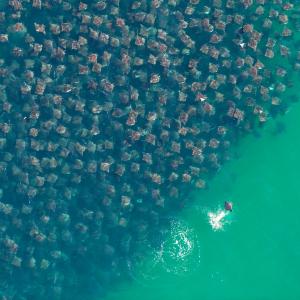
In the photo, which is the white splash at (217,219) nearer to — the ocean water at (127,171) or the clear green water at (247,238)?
the ocean water at (127,171)

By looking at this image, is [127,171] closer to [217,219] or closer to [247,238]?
[217,219]

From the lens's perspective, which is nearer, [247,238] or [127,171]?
[127,171]

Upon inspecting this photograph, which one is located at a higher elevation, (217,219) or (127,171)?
(127,171)

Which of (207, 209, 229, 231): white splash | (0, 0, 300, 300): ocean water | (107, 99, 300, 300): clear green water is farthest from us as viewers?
(207, 209, 229, 231): white splash

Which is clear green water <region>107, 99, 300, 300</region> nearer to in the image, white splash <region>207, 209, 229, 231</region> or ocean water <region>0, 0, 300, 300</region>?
ocean water <region>0, 0, 300, 300</region>

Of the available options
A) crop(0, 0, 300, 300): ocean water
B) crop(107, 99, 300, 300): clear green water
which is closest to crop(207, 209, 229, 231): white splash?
crop(0, 0, 300, 300): ocean water

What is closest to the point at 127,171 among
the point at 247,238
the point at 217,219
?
the point at 217,219

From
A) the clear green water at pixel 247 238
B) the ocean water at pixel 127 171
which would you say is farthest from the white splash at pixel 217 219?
the clear green water at pixel 247 238
